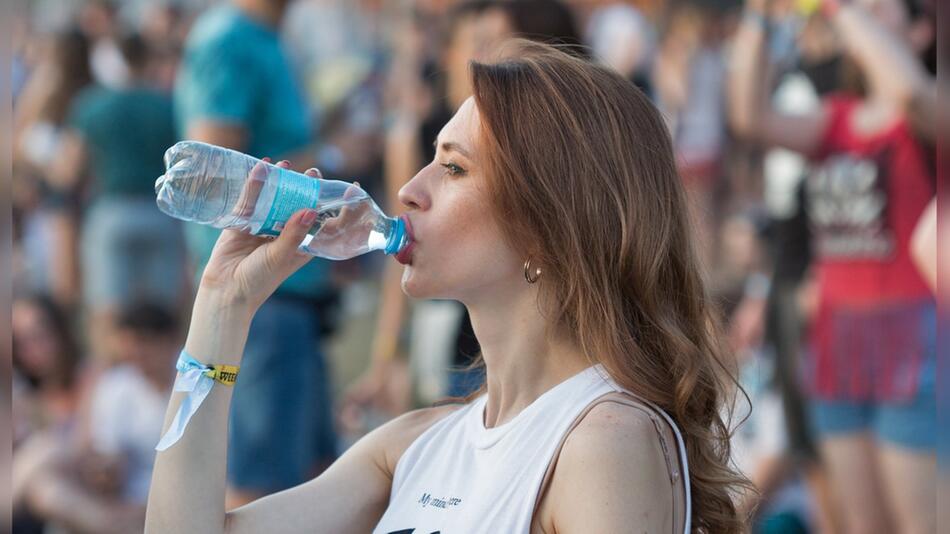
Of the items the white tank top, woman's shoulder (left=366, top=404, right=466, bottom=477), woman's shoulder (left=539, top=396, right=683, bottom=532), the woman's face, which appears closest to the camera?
woman's shoulder (left=539, top=396, right=683, bottom=532)

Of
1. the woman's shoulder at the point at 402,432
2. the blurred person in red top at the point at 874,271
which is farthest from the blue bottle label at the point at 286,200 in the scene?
the blurred person in red top at the point at 874,271

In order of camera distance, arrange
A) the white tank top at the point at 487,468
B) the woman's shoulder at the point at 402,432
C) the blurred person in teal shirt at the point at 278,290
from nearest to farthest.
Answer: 1. the white tank top at the point at 487,468
2. the woman's shoulder at the point at 402,432
3. the blurred person in teal shirt at the point at 278,290

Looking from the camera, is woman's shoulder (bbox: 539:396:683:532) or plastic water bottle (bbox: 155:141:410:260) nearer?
woman's shoulder (bbox: 539:396:683:532)

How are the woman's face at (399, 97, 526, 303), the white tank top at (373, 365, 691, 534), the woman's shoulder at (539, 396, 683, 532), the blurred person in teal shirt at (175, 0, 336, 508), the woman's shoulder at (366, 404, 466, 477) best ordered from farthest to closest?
1. the blurred person in teal shirt at (175, 0, 336, 508)
2. the woman's shoulder at (366, 404, 466, 477)
3. the woman's face at (399, 97, 526, 303)
4. the white tank top at (373, 365, 691, 534)
5. the woman's shoulder at (539, 396, 683, 532)

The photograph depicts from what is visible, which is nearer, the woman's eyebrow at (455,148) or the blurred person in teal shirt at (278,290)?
the woman's eyebrow at (455,148)

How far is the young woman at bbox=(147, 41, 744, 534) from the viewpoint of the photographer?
2.10 metres

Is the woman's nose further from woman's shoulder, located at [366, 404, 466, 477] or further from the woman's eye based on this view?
woman's shoulder, located at [366, 404, 466, 477]

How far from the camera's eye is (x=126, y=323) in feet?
20.0

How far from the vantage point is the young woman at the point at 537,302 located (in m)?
2.10

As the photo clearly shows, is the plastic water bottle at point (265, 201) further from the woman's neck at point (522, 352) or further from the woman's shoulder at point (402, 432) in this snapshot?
the woman's shoulder at point (402, 432)

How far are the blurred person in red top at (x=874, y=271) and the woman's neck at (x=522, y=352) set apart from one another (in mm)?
2340

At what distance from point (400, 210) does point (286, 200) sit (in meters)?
2.00

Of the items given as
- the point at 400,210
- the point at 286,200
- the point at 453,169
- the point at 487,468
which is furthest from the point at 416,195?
the point at 400,210

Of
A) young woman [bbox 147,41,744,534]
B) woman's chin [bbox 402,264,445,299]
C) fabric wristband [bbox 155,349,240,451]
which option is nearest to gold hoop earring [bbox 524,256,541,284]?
young woman [bbox 147,41,744,534]
